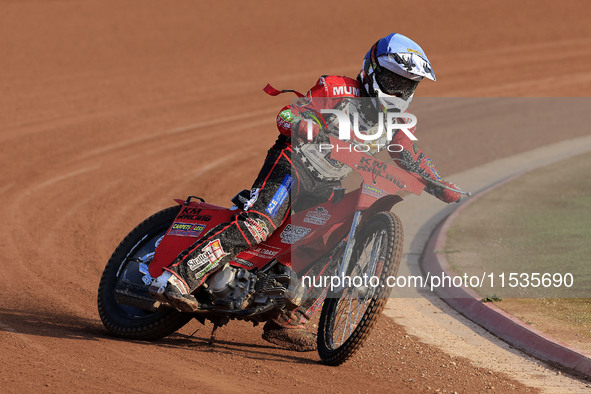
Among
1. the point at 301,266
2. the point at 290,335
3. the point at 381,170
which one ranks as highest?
the point at 381,170

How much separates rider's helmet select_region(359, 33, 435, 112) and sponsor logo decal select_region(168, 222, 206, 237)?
1715mm

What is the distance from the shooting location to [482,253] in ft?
34.6

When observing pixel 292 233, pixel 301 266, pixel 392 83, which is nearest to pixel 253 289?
pixel 301 266

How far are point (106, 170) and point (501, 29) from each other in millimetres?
15652

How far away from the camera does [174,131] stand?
17.2 m

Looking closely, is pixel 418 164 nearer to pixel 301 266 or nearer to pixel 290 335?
pixel 301 266

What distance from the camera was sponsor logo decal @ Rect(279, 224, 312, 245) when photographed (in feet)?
21.8

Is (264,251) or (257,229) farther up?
(257,229)

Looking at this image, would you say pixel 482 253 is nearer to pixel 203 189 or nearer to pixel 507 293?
pixel 507 293

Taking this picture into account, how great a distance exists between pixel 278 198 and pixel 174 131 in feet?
35.9

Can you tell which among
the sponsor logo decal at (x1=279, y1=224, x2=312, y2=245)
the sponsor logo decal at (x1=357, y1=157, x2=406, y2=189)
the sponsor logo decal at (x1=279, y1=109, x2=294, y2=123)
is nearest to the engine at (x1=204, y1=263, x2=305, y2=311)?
the sponsor logo decal at (x1=279, y1=224, x2=312, y2=245)

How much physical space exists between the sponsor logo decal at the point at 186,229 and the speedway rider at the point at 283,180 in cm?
21

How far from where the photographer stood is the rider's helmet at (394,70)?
21.0ft

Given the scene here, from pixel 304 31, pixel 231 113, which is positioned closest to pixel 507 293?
pixel 231 113
